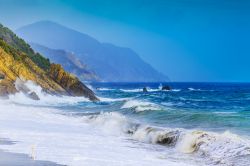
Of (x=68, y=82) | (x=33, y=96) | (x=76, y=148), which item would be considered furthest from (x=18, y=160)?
(x=68, y=82)

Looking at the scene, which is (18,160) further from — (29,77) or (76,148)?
(29,77)

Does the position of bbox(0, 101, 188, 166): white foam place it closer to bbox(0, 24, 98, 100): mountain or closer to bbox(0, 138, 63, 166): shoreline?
bbox(0, 138, 63, 166): shoreline

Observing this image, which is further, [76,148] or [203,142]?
[203,142]

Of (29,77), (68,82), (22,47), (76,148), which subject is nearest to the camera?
(76,148)

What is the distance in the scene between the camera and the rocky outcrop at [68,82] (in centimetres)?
8750

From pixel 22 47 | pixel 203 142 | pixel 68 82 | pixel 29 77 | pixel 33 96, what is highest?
pixel 22 47

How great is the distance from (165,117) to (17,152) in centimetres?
2526

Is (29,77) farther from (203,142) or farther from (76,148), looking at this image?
(76,148)

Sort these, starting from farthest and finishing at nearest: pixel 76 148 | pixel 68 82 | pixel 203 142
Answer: pixel 68 82, pixel 203 142, pixel 76 148

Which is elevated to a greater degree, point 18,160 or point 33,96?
point 33,96

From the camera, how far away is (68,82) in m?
89.1

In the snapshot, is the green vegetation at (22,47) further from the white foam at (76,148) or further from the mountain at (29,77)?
the white foam at (76,148)

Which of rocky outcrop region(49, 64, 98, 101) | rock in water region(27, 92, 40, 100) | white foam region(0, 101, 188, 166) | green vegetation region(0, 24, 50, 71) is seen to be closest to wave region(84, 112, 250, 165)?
white foam region(0, 101, 188, 166)

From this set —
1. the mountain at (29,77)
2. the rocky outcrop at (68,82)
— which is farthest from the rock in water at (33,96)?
the rocky outcrop at (68,82)
